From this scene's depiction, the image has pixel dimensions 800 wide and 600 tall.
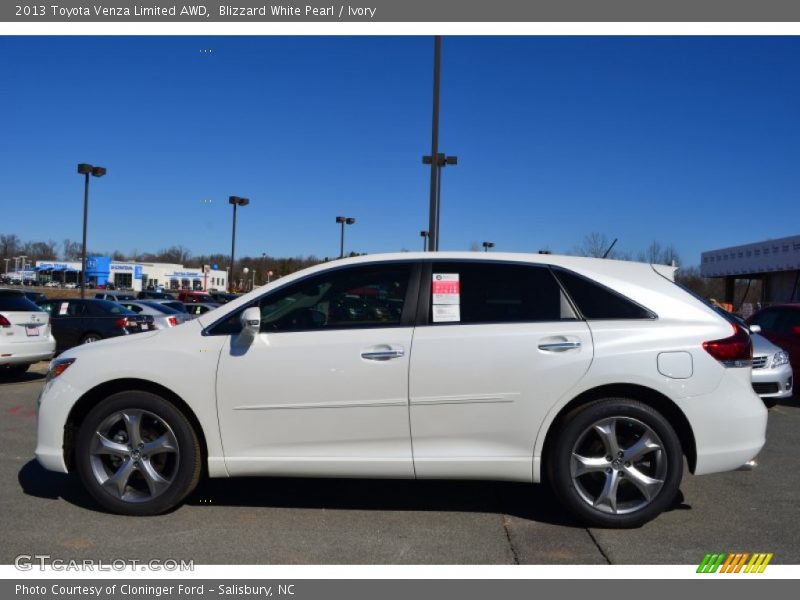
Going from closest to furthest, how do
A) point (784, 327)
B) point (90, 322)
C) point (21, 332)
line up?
point (21, 332) → point (784, 327) → point (90, 322)

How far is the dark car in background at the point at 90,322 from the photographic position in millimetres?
15758

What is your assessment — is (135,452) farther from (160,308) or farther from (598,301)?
(160,308)

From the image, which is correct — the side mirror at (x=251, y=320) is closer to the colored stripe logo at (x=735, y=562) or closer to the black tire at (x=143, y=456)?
the black tire at (x=143, y=456)

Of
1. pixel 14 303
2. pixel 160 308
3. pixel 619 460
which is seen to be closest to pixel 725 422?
pixel 619 460

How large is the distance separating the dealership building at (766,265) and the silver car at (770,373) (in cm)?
2938

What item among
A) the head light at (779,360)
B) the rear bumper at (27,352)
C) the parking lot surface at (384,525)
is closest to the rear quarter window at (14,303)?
the rear bumper at (27,352)

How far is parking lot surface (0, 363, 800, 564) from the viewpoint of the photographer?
13.3ft

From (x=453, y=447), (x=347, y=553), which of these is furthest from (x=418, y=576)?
(x=453, y=447)

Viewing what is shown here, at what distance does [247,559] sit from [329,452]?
837mm

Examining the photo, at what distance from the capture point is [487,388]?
4.41 m

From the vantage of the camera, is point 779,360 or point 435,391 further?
point 779,360

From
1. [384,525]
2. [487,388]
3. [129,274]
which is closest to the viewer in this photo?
[487,388]

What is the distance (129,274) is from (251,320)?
95817 mm

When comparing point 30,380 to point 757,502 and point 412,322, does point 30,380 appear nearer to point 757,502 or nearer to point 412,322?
point 412,322
